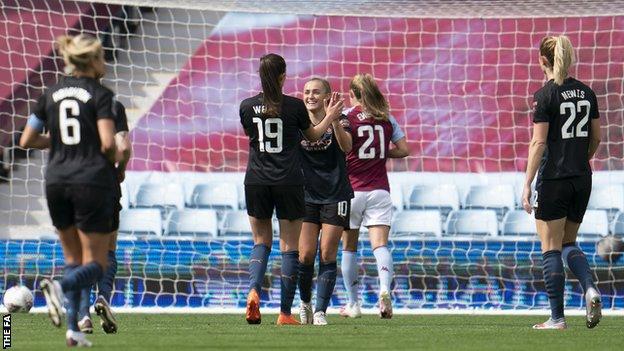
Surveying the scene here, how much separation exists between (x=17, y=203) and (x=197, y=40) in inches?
127

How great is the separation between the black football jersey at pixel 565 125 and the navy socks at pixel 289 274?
170cm

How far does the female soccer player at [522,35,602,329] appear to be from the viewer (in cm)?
830

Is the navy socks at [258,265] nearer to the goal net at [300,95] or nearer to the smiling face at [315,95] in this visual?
the smiling face at [315,95]

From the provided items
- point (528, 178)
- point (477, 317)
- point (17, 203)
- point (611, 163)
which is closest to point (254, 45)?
point (17, 203)

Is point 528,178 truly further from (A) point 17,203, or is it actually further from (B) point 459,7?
(A) point 17,203

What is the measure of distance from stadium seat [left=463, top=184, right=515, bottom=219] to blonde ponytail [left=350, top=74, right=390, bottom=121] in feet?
22.2

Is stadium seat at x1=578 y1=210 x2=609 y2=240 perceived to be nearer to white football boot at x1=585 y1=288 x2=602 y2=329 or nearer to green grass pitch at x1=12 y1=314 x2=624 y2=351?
green grass pitch at x1=12 y1=314 x2=624 y2=351

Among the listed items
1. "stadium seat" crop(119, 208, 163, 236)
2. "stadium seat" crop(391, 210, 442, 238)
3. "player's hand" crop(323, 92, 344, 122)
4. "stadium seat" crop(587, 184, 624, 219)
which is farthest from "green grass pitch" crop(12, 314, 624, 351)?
"stadium seat" crop(587, 184, 624, 219)

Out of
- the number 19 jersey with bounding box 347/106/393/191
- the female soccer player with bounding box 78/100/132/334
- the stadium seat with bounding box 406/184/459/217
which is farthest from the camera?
the stadium seat with bounding box 406/184/459/217

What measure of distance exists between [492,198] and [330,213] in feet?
24.5

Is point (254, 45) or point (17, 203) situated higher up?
point (254, 45)

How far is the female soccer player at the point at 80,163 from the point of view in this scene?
6.52 metres

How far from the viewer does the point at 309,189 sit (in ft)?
30.4

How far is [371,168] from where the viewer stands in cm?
990
